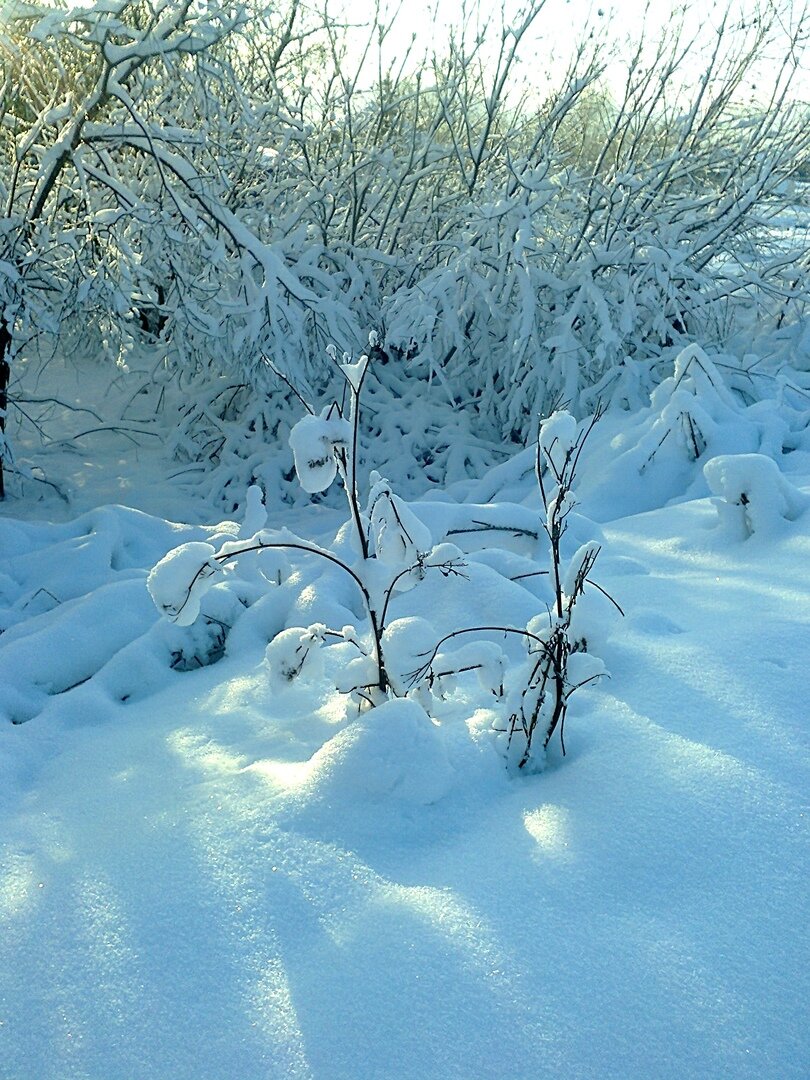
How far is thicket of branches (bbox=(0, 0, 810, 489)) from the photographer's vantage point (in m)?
5.72

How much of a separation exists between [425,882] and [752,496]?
2182mm

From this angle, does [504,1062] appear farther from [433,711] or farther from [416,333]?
[416,333]

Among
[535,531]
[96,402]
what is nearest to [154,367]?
[96,402]

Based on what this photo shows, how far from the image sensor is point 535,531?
3.50m

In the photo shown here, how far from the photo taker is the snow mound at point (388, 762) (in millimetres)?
1700

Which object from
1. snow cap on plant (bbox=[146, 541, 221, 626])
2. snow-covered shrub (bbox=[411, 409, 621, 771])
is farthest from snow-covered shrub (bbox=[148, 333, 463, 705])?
snow-covered shrub (bbox=[411, 409, 621, 771])

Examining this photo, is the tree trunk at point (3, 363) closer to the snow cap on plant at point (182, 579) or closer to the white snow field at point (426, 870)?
the white snow field at point (426, 870)

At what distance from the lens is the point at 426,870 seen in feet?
4.99

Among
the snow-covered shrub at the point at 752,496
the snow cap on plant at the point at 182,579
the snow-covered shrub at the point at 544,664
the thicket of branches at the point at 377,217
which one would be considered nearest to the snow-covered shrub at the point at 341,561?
the snow cap on plant at the point at 182,579

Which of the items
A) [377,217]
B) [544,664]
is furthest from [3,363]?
[544,664]

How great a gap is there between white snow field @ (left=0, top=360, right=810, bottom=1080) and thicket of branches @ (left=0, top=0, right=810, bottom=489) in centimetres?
400

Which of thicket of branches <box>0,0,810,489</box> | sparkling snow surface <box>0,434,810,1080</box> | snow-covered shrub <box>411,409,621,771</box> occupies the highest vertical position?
thicket of branches <box>0,0,810,489</box>

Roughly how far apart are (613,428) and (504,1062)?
4.97 m

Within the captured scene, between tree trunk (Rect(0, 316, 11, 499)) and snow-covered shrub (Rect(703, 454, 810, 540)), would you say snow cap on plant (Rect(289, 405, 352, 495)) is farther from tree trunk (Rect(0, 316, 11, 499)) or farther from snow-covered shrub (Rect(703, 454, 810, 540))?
tree trunk (Rect(0, 316, 11, 499))
